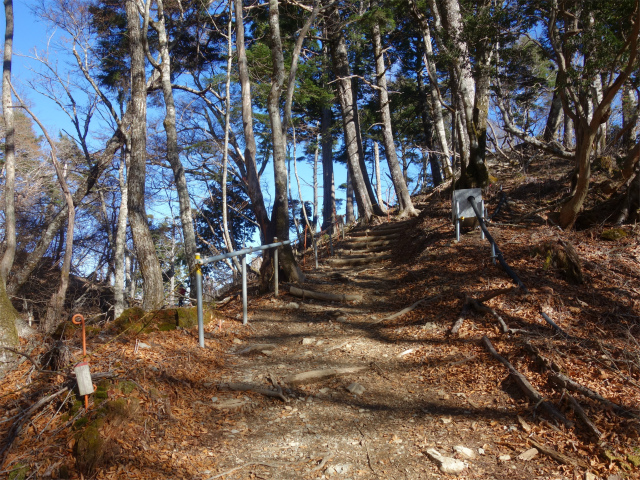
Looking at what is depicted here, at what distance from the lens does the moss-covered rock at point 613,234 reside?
7.50 m

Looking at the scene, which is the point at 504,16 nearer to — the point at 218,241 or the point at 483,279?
the point at 483,279

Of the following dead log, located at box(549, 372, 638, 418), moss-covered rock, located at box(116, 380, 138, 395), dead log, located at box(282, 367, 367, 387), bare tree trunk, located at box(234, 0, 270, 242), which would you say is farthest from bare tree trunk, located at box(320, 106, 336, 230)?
moss-covered rock, located at box(116, 380, 138, 395)

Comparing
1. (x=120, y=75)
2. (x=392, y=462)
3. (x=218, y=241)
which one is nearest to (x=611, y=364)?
(x=392, y=462)

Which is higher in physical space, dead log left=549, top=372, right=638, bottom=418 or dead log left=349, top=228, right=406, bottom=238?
dead log left=349, top=228, right=406, bottom=238

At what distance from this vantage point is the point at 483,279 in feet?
21.7

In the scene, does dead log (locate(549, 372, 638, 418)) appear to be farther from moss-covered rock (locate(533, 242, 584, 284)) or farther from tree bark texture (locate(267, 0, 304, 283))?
tree bark texture (locate(267, 0, 304, 283))

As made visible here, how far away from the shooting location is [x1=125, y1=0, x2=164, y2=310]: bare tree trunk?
855 cm

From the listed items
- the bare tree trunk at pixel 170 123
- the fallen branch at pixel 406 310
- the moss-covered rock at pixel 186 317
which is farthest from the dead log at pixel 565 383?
the bare tree trunk at pixel 170 123

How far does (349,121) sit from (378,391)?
1323cm

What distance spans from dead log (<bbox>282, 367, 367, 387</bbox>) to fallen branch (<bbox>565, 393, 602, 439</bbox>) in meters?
2.12

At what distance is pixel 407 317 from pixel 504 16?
7715 millimetres

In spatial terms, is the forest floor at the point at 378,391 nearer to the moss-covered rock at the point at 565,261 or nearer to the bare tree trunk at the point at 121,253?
the moss-covered rock at the point at 565,261

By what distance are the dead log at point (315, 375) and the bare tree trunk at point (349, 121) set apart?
11.5m

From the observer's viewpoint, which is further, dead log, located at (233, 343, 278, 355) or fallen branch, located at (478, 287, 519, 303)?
fallen branch, located at (478, 287, 519, 303)
